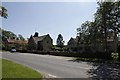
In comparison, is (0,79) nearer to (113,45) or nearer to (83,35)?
(83,35)

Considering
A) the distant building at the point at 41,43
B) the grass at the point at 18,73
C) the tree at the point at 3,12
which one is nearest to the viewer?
the grass at the point at 18,73

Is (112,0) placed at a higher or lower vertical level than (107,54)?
higher

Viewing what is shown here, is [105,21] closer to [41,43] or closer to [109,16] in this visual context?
[109,16]

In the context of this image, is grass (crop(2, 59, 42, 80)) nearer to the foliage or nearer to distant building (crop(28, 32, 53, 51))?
the foliage

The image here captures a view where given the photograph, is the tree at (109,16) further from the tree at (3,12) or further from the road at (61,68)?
the tree at (3,12)

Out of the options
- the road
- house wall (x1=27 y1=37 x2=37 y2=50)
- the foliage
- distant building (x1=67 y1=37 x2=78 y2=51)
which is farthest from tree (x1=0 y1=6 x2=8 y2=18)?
house wall (x1=27 y1=37 x2=37 y2=50)

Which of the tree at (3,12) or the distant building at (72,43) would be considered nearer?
the tree at (3,12)

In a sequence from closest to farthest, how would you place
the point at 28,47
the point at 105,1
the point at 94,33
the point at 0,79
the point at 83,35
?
1. the point at 0,79
2. the point at 105,1
3. the point at 94,33
4. the point at 83,35
5. the point at 28,47

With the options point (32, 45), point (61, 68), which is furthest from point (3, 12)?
point (32, 45)

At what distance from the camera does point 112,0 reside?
4531 centimetres

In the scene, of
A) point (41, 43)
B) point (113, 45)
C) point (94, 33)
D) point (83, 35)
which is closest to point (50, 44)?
point (41, 43)

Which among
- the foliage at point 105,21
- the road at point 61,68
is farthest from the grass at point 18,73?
the foliage at point 105,21

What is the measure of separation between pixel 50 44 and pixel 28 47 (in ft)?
40.9

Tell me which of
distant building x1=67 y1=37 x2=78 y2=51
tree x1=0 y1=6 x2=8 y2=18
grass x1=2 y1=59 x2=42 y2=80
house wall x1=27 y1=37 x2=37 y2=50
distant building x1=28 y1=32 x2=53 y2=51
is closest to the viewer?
grass x1=2 y1=59 x2=42 y2=80
